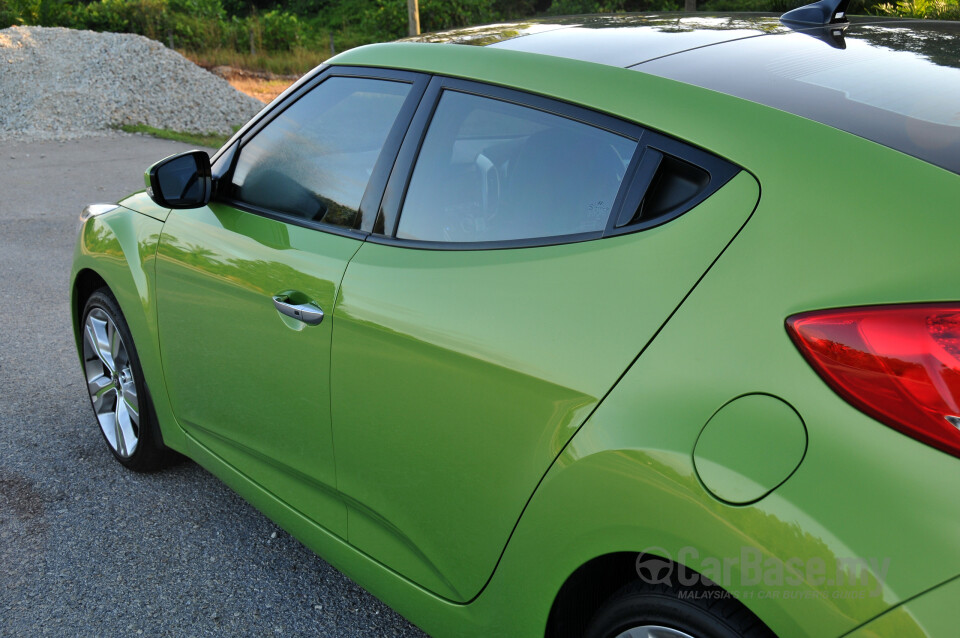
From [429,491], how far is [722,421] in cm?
82

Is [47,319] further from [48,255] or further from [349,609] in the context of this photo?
[349,609]

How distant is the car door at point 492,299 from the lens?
159 cm

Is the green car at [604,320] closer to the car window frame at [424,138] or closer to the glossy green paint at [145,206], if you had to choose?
the car window frame at [424,138]

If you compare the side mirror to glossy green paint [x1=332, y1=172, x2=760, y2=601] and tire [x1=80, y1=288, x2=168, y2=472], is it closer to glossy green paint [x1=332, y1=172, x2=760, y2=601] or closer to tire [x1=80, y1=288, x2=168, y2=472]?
tire [x1=80, y1=288, x2=168, y2=472]

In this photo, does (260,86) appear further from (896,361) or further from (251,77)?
(896,361)

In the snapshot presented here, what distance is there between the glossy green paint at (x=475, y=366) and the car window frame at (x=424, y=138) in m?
0.03

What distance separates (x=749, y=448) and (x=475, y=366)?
640 mm

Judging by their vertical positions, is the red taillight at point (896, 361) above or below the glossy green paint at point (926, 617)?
above

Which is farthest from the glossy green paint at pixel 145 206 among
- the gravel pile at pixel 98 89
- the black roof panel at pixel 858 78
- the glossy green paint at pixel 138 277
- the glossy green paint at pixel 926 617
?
the gravel pile at pixel 98 89

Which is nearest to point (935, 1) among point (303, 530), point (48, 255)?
point (48, 255)

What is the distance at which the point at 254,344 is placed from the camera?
246 cm

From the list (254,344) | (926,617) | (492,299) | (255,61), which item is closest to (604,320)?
(492,299)

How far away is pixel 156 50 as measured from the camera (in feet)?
61.9

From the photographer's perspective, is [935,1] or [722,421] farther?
[935,1]
